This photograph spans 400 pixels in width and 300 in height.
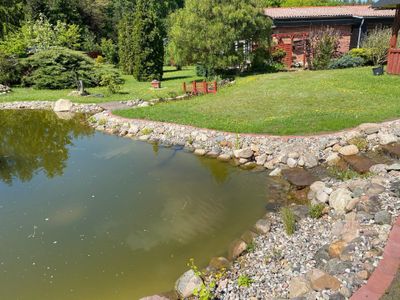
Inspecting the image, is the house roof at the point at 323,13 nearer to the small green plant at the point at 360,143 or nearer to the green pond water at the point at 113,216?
the small green plant at the point at 360,143

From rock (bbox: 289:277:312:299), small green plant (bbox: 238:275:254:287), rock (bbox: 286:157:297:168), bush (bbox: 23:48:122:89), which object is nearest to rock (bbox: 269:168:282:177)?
rock (bbox: 286:157:297:168)

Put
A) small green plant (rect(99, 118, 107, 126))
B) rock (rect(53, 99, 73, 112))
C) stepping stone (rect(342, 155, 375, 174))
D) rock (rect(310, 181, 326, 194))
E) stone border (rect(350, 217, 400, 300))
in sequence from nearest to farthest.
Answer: stone border (rect(350, 217, 400, 300)), rock (rect(310, 181, 326, 194)), stepping stone (rect(342, 155, 375, 174)), small green plant (rect(99, 118, 107, 126)), rock (rect(53, 99, 73, 112))

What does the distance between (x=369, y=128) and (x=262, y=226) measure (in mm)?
5216

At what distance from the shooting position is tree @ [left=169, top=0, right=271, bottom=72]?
2038 cm

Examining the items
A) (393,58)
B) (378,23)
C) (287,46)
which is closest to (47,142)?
(393,58)

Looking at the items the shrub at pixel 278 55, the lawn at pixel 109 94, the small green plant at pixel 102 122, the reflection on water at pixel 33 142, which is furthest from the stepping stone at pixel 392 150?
the shrub at pixel 278 55

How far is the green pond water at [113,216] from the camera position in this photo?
5.72m

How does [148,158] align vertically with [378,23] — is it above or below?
below

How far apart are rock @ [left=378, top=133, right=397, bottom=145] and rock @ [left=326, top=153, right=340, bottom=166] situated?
51.3 inches

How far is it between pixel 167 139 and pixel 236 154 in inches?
122

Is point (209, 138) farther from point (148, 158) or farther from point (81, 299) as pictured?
point (81, 299)

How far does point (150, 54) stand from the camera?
23562 millimetres

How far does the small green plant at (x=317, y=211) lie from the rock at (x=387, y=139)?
3.77 meters

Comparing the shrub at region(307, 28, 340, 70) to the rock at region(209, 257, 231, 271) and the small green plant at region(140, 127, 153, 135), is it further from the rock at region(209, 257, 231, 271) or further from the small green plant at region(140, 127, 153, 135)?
the rock at region(209, 257, 231, 271)
